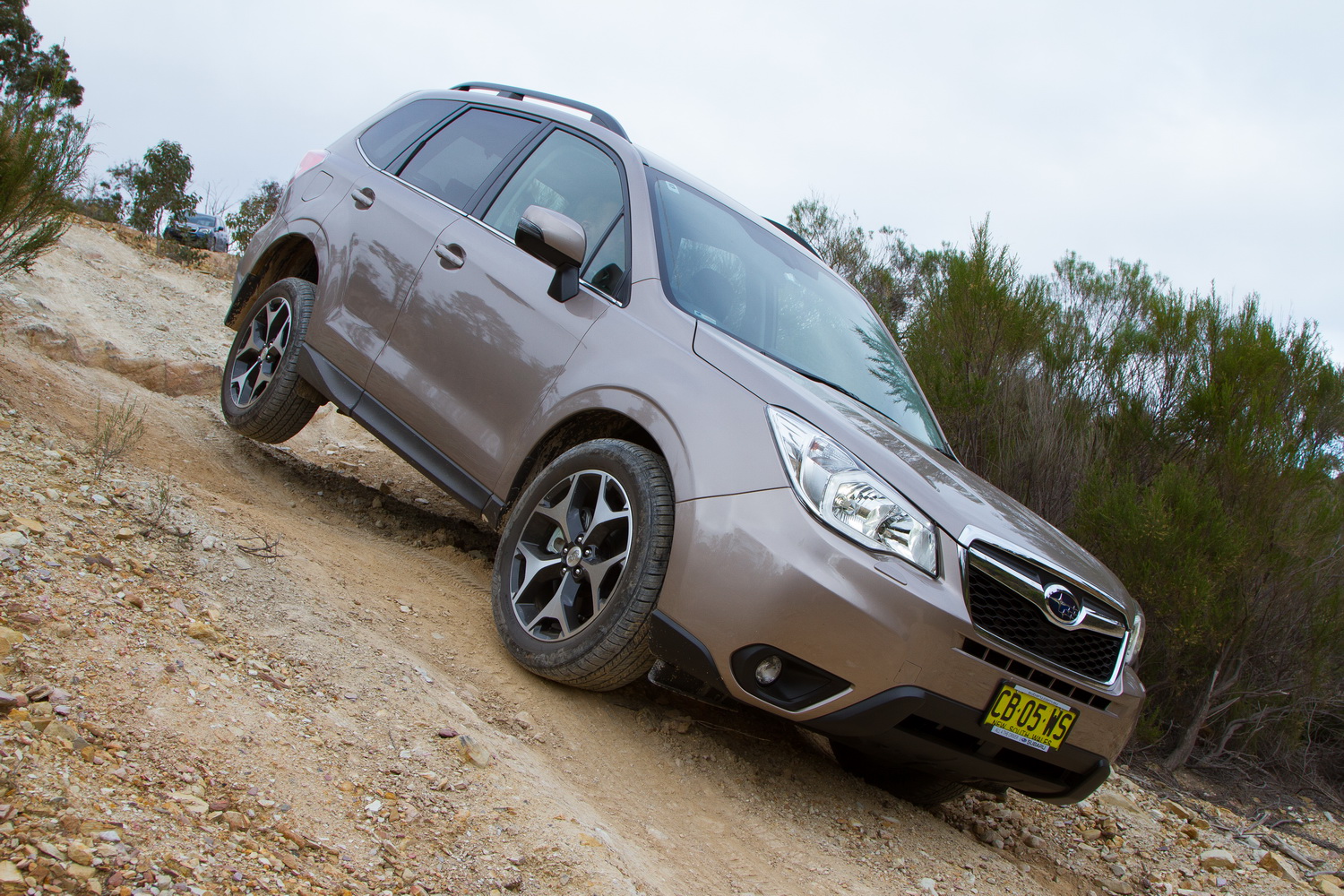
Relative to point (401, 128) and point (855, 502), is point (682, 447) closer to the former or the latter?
point (855, 502)

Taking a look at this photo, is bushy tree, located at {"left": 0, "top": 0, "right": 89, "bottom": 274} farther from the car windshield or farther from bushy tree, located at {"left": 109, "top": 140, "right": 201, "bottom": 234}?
bushy tree, located at {"left": 109, "top": 140, "right": 201, "bottom": 234}

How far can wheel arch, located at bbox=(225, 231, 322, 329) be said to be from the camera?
16.1 feet

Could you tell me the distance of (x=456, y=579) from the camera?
13.2ft

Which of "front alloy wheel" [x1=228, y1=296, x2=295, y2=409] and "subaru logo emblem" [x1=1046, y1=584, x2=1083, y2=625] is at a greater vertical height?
"subaru logo emblem" [x1=1046, y1=584, x2=1083, y2=625]

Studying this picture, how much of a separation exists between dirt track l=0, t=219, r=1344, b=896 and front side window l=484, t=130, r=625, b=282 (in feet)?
4.92

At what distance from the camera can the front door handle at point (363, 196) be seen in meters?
4.45

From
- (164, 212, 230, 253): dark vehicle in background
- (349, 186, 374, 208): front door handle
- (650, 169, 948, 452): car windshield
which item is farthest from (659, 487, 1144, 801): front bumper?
(164, 212, 230, 253): dark vehicle in background

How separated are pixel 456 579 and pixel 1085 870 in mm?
2694

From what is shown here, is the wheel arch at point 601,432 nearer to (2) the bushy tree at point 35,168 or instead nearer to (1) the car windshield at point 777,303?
(1) the car windshield at point 777,303

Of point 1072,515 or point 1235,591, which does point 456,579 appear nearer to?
point 1072,515

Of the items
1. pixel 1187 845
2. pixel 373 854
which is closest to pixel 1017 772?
pixel 373 854

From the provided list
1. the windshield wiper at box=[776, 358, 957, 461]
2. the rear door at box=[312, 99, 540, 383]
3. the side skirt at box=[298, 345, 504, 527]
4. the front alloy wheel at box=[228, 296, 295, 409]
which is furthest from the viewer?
the front alloy wheel at box=[228, 296, 295, 409]

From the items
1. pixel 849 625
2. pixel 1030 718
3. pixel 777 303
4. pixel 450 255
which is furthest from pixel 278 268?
pixel 1030 718

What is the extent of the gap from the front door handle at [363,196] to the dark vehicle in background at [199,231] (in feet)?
30.6
